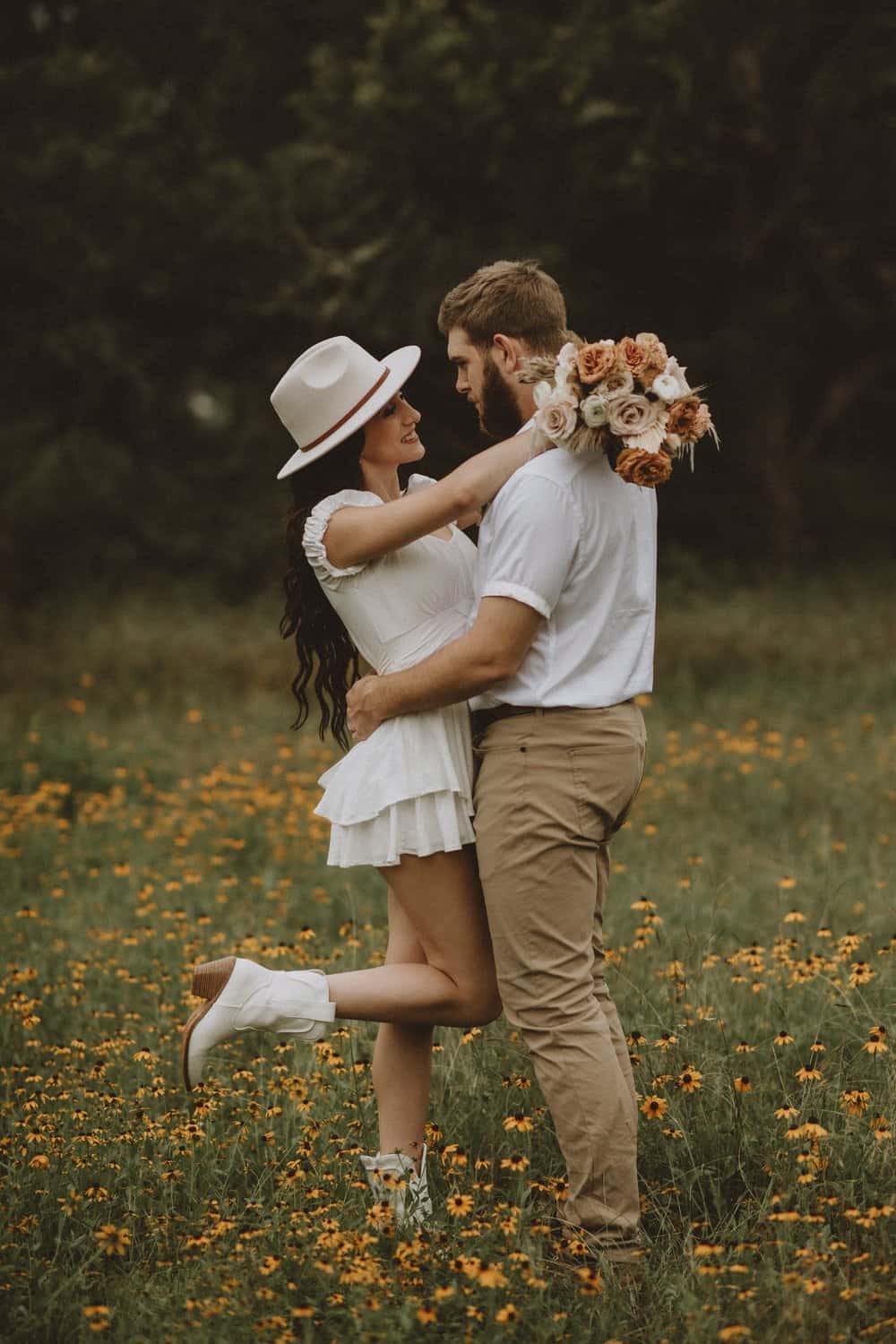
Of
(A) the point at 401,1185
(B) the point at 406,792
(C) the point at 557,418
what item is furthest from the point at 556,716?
(A) the point at 401,1185

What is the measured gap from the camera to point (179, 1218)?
Result: 3.46 m

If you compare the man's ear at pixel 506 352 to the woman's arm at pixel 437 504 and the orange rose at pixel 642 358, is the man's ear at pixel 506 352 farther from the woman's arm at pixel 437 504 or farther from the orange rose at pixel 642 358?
the orange rose at pixel 642 358

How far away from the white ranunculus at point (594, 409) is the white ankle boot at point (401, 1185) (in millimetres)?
1686

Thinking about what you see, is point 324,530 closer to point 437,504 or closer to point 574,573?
point 437,504

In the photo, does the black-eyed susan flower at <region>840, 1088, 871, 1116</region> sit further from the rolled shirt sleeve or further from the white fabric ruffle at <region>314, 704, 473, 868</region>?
the rolled shirt sleeve

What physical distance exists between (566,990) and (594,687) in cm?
65

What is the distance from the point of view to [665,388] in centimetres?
315

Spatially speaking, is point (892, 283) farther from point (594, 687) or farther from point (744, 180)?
point (594, 687)

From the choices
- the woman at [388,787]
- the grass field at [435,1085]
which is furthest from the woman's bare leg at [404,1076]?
the grass field at [435,1085]

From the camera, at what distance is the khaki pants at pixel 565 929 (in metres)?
3.26

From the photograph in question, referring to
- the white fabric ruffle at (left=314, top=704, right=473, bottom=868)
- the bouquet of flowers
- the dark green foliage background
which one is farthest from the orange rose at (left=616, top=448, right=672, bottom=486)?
the dark green foliage background

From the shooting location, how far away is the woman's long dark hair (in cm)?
365

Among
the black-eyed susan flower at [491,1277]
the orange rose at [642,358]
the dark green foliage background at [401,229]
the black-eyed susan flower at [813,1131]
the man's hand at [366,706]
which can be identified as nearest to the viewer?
the black-eyed susan flower at [491,1277]

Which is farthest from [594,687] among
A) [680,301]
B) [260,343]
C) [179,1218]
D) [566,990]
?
[260,343]
